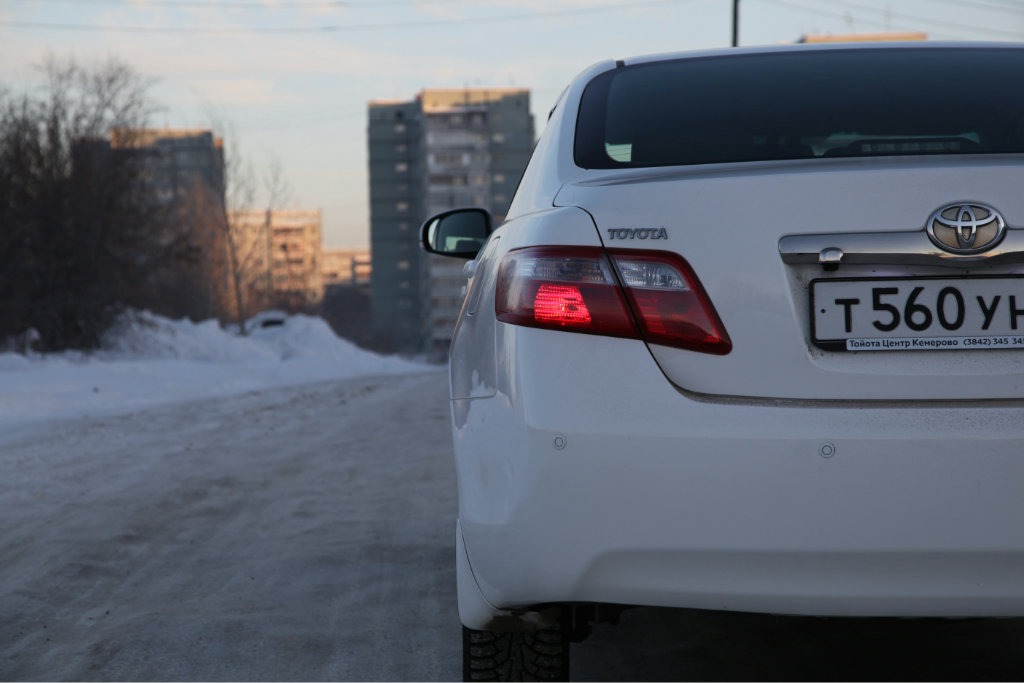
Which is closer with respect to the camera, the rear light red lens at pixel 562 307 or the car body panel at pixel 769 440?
the car body panel at pixel 769 440

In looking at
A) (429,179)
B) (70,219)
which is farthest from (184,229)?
(429,179)

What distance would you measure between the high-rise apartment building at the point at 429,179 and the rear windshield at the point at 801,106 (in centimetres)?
10161

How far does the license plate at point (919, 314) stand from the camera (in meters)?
2.16

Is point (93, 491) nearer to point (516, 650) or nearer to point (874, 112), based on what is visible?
point (516, 650)

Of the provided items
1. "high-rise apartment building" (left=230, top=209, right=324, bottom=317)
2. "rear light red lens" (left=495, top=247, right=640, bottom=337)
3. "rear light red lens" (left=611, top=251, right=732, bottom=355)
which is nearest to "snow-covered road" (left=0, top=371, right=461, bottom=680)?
"rear light red lens" (left=495, top=247, right=640, bottom=337)

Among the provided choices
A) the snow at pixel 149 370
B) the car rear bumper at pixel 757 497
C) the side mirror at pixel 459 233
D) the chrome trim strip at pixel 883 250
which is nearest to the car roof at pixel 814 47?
the side mirror at pixel 459 233

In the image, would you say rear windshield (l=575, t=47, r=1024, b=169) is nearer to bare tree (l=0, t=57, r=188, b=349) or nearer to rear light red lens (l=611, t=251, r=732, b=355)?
rear light red lens (l=611, t=251, r=732, b=355)

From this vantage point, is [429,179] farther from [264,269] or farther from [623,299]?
[623,299]

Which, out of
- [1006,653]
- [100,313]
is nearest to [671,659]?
[1006,653]

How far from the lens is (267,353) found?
3381 centimetres

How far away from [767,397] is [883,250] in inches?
13.6

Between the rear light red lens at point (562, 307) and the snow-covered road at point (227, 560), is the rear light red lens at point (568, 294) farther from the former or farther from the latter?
the snow-covered road at point (227, 560)

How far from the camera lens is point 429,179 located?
112000 millimetres

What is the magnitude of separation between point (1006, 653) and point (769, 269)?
1.79 metres
